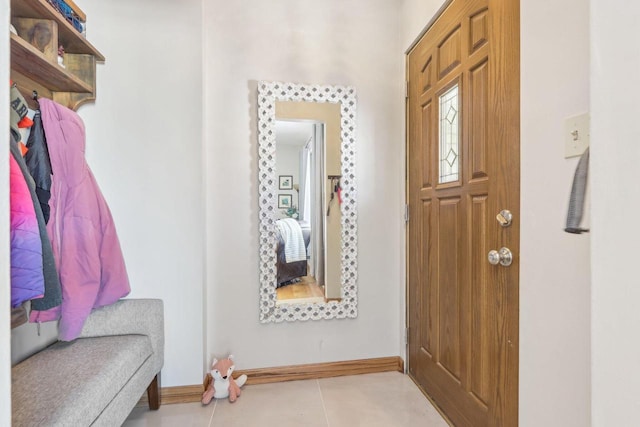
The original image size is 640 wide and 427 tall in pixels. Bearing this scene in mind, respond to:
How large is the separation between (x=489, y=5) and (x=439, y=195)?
0.84m

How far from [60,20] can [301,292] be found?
181 cm

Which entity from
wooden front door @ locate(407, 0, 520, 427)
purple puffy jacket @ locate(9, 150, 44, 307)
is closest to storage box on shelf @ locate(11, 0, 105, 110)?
purple puffy jacket @ locate(9, 150, 44, 307)

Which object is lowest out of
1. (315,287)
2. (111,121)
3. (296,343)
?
(296,343)

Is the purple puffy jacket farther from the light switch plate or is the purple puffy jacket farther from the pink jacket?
the light switch plate

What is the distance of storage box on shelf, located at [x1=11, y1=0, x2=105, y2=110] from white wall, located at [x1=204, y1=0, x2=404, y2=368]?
598 mm

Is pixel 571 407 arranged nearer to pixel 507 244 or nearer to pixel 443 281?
pixel 507 244

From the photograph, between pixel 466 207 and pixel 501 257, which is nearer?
pixel 501 257

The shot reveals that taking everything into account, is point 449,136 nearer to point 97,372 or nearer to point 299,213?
point 299,213

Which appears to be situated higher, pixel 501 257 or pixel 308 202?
pixel 308 202

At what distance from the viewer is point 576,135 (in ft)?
2.85

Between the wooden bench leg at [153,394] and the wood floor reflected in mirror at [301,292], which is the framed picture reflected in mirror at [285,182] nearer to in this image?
the wood floor reflected in mirror at [301,292]

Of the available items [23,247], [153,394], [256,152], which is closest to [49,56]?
[23,247]

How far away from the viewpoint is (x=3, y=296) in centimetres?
41

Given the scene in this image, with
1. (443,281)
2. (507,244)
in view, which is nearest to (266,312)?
(443,281)
